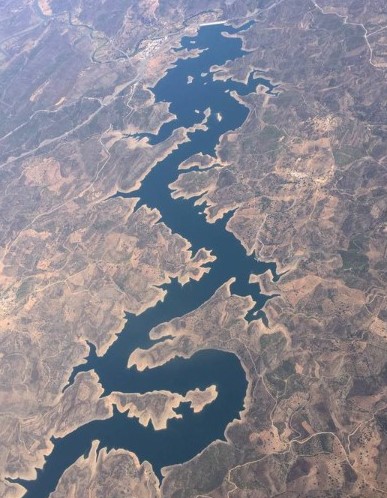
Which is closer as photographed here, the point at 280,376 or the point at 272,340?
the point at 280,376

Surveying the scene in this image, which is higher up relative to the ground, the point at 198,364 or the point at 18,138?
the point at 18,138

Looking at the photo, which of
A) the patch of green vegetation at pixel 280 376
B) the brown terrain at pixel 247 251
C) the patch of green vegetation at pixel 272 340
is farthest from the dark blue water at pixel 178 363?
the patch of green vegetation at pixel 272 340

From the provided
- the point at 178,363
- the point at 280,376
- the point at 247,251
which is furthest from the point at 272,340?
the point at 247,251

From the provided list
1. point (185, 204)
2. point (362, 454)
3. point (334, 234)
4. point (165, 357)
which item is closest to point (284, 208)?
point (334, 234)

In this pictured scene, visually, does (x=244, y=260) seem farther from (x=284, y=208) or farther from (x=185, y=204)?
(x=185, y=204)

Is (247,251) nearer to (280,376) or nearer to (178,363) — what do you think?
(178,363)

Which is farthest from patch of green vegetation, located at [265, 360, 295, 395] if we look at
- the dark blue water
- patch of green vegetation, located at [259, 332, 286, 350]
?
the dark blue water

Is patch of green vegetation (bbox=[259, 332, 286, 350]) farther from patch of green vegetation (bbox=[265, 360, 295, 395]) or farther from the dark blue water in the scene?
the dark blue water
